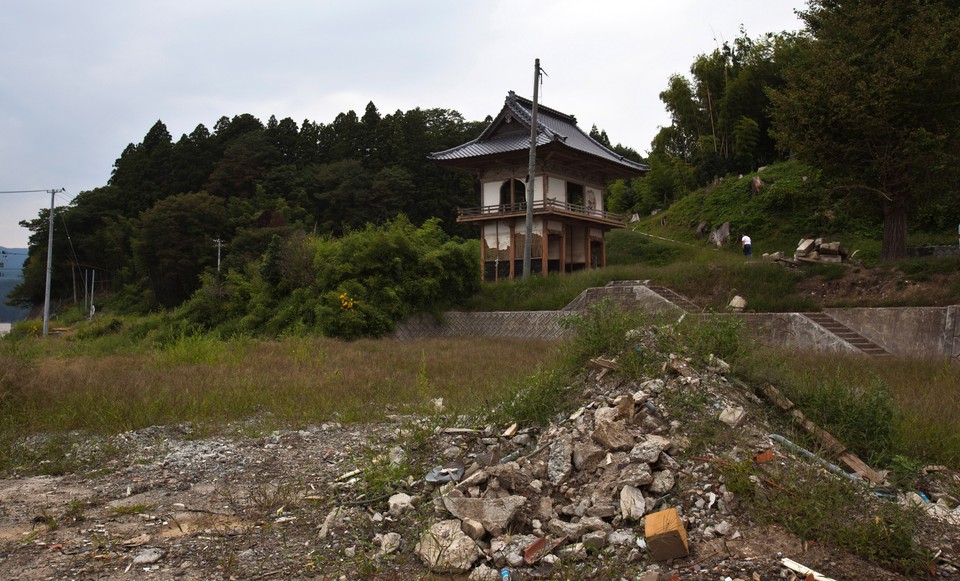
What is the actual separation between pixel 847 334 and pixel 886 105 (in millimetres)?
4760

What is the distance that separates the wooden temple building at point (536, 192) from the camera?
22.5 m

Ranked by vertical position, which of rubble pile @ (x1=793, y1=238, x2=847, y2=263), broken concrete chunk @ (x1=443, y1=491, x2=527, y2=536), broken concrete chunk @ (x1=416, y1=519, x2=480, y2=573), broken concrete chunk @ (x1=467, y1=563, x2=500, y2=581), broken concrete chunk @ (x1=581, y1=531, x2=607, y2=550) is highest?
rubble pile @ (x1=793, y1=238, x2=847, y2=263)

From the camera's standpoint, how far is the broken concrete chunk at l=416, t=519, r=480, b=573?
3.46 m

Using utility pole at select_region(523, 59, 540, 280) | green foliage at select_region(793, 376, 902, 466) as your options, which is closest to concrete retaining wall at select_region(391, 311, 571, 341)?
utility pole at select_region(523, 59, 540, 280)

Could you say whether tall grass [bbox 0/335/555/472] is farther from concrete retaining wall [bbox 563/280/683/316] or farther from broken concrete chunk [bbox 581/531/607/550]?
concrete retaining wall [bbox 563/280/683/316]

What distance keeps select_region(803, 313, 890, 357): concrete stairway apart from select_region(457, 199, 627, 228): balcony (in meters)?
10.1

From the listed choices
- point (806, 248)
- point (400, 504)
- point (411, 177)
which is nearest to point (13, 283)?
point (411, 177)

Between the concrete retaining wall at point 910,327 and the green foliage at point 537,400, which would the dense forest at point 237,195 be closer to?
the concrete retaining wall at point 910,327

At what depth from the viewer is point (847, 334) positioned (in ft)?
42.5

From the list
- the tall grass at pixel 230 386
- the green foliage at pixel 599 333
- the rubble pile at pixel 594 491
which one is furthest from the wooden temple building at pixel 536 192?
the rubble pile at pixel 594 491

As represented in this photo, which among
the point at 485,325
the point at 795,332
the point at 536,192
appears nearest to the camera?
the point at 795,332

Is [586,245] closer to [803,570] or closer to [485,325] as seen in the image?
[485,325]

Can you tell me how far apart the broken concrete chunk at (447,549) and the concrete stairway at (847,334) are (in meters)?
11.2

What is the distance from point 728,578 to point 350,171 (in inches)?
1590
